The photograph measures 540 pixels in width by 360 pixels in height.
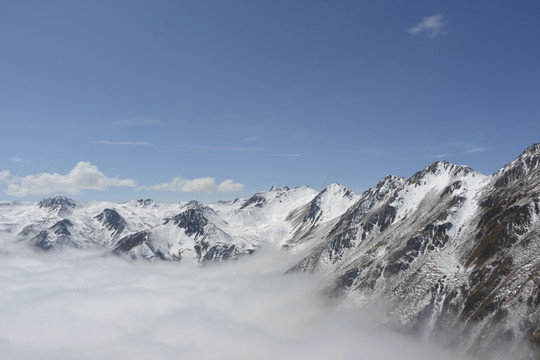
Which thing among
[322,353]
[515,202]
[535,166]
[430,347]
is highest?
[535,166]

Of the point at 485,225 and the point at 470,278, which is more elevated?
the point at 485,225

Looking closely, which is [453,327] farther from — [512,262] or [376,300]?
[376,300]

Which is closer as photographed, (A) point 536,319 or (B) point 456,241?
(A) point 536,319

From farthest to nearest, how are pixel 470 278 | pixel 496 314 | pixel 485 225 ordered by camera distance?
pixel 485 225
pixel 470 278
pixel 496 314

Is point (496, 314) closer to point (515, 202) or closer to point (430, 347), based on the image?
point (430, 347)

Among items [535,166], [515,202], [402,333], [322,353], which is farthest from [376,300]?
[535,166]

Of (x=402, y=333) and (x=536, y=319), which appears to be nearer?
(x=536, y=319)

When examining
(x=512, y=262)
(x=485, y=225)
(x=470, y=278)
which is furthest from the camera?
(x=485, y=225)

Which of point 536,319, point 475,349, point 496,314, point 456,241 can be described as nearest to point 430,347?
point 475,349

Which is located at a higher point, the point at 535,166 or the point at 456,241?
the point at 535,166
